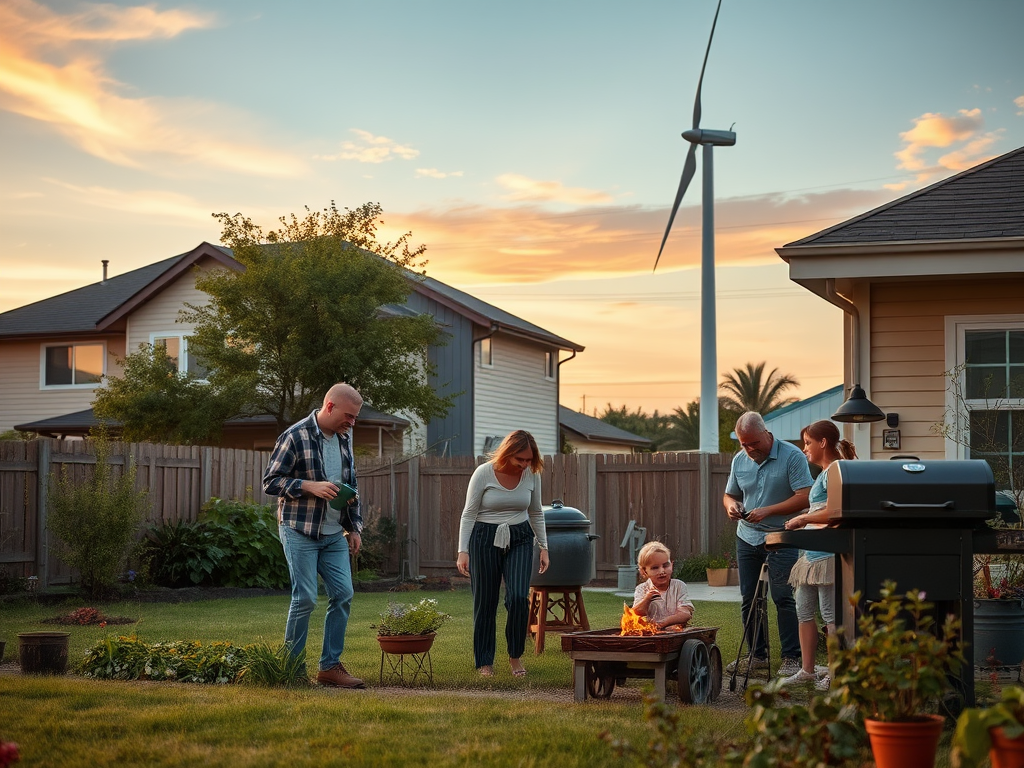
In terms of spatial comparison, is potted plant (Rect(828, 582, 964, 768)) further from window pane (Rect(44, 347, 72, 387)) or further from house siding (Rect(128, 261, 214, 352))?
window pane (Rect(44, 347, 72, 387))

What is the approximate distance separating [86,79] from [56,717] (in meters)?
10.4

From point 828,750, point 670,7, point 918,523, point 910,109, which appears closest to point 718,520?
point 910,109

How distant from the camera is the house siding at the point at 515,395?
29656 mm

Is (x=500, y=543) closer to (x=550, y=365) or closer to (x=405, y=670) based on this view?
(x=405, y=670)

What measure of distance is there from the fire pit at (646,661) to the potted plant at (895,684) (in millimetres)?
2769

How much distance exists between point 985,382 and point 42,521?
1123 centimetres

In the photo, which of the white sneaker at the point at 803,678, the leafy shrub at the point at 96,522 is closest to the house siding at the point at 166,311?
the leafy shrub at the point at 96,522

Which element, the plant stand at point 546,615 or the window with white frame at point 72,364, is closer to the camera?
the plant stand at point 546,615

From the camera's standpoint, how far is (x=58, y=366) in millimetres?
30422

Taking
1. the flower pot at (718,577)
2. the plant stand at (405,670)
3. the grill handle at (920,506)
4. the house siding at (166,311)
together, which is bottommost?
the flower pot at (718,577)

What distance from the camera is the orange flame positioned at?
290 inches

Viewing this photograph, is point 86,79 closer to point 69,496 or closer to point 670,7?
point 69,496

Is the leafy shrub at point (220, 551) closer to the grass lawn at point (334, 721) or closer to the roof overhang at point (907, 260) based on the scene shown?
the grass lawn at point (334, 721)

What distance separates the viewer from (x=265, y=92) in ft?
53.1
